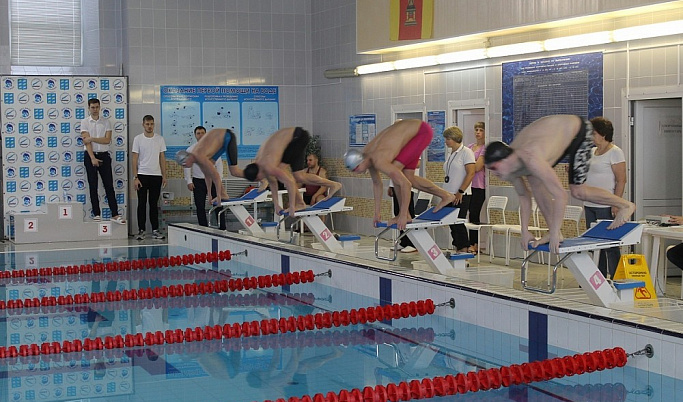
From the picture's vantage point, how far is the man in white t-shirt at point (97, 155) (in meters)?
14.5

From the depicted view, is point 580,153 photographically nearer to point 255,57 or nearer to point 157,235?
point 157,235

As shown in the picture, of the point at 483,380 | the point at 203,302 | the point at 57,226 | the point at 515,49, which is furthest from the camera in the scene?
the point at 57,226

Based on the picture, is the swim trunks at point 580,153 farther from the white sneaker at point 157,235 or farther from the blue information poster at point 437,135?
the white sneaker at point 157,235

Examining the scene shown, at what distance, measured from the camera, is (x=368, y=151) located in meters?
8.69

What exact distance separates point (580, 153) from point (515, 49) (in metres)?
4.69

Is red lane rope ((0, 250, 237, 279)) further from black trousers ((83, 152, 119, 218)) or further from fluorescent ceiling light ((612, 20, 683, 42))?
fluorescent ceiling light ((612, 20, 683, 42))

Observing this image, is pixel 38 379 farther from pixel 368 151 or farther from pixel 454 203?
pixel 454 203

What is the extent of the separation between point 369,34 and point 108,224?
16.4 ft

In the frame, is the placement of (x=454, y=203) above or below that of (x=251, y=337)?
above

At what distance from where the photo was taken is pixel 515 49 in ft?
36.3

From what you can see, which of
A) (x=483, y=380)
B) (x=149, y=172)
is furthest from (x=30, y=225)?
(x=483, y=380)

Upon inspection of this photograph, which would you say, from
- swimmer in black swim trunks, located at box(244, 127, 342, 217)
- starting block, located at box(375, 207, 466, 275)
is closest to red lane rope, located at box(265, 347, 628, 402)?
starting block, located at box(375, 207, 466, 275)

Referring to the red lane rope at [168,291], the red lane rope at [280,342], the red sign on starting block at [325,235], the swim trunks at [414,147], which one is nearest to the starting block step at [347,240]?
the red sign on starting block at [325,235]

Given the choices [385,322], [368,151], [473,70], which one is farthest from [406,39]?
[385,322]
